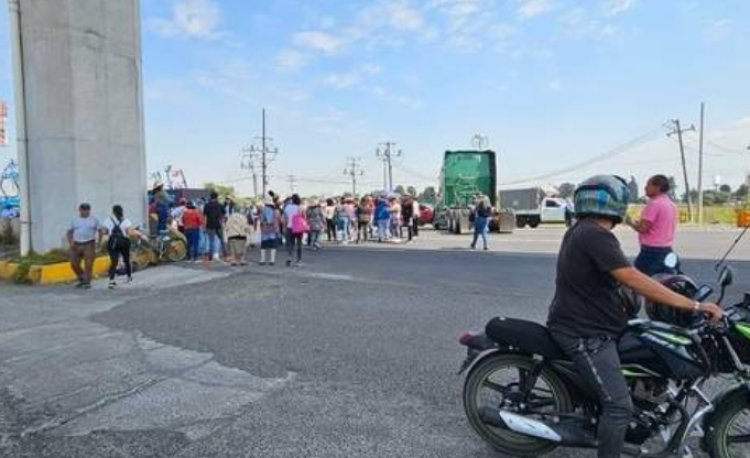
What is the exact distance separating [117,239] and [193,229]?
3.68 meters

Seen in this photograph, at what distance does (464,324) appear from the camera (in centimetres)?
848

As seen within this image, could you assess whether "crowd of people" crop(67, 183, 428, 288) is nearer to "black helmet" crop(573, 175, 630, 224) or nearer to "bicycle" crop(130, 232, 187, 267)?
"bicycle" crop(130, 232, 187, 267)

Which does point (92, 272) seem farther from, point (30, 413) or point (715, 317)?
point (715, 317)

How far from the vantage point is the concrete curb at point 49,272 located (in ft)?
43.1

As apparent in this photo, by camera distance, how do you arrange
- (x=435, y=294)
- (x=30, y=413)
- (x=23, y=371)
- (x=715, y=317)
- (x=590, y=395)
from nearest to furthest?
(x=715, y=317) < (x=590, y=395) < (x=30, y=413) < (x=23, y=371) < (x=435, y=294)

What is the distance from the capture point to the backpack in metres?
12.5

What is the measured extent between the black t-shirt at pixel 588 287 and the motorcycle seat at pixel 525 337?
180 mm

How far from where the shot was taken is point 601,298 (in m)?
3.76

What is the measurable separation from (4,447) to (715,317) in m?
4.70

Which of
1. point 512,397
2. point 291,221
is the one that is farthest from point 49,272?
point 512,397

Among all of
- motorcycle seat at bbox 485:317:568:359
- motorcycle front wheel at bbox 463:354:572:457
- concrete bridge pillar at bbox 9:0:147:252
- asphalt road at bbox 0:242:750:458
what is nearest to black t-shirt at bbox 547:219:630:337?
motorcycle seat at bbox 485:317:568:359

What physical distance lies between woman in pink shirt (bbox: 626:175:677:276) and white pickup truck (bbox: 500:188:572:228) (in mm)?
31765

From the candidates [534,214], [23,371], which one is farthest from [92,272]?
[534,214]

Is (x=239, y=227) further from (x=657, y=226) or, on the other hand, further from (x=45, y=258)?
(x=657, y=226)
